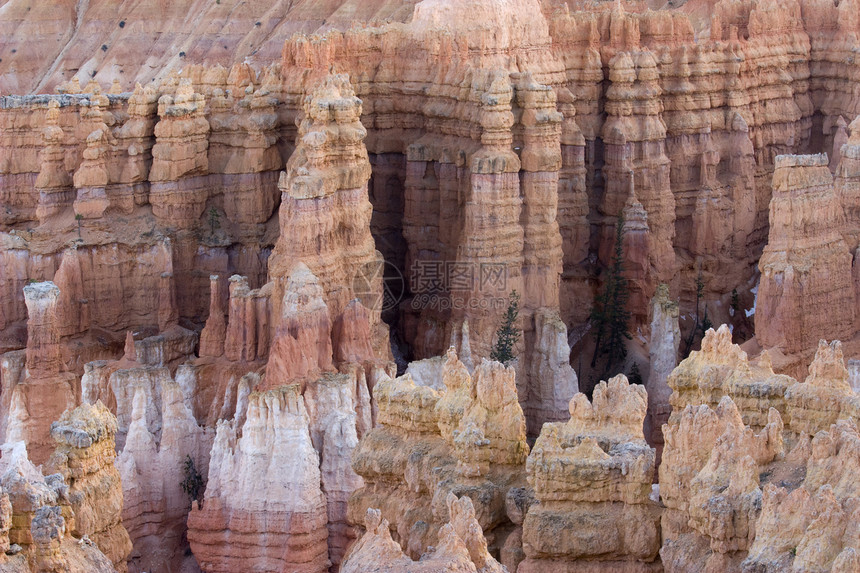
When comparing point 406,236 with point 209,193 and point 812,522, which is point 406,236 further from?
point 812,522

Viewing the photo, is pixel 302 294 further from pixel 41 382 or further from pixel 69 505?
pixel 69 505

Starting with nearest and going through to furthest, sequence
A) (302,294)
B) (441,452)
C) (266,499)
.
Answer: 1. (441,452)
2. (266,499)
3. (302,294)

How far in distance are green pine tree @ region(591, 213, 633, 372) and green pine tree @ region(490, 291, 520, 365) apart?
12.7 feet

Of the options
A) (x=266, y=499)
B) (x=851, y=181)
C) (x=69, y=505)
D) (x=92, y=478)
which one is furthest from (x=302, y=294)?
(x=851, y=181)

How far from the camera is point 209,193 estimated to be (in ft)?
154

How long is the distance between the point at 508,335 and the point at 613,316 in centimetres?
484

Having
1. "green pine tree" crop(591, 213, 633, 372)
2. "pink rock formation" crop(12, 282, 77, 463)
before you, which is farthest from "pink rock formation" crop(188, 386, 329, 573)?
"green pine tree" crop(591, 213, 633, 372)

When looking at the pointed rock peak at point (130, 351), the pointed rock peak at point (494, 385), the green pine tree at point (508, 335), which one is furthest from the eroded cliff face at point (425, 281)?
the pointed rock peak at point (130, 351)

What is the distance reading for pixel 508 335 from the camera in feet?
144

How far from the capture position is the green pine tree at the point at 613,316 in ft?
157

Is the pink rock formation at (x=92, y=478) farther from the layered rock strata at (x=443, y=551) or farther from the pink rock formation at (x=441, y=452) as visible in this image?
the layered rock strata at (x=443, y=551)

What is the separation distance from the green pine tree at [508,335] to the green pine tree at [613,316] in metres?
3.87

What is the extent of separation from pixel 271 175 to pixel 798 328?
526 inches
